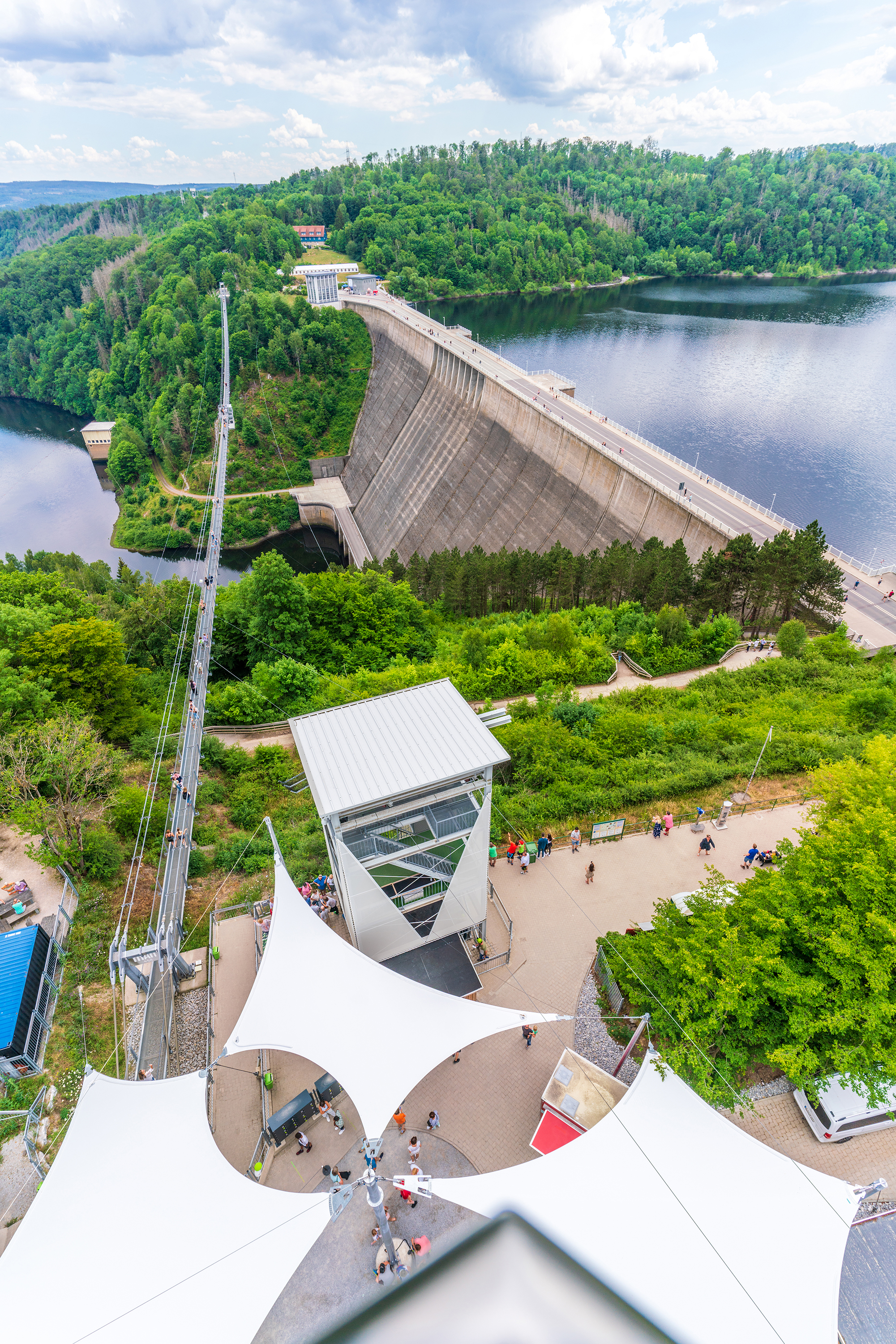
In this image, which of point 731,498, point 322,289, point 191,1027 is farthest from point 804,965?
point 322,289

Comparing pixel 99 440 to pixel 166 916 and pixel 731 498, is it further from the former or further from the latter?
pixel 166 916

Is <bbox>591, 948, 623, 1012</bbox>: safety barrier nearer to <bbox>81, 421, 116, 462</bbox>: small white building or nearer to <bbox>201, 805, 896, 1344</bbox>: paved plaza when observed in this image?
<bbox>201, 805, 896, 1344</bbox>: paved plaza

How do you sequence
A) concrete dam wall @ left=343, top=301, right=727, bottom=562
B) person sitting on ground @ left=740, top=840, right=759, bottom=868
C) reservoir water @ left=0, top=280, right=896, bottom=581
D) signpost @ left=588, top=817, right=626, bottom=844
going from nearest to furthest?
person sitting on ground @ left=740, top=840, right=759, bottom=868
signpost @ left=588, top=817, right=626, bottom=844
concrete dam wall @ left=343, top=301, right=727, bottom=562
reservoir water @ left=0, top=280, right=896, bottom=581

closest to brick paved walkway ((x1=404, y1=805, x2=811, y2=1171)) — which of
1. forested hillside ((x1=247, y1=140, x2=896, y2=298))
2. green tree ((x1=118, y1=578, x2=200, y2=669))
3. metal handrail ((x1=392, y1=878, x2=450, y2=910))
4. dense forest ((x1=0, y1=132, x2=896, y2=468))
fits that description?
metal handrail ((x1=392, y1=878, x2=450, y2=910))

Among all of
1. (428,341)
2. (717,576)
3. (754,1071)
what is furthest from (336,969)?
(428,341)

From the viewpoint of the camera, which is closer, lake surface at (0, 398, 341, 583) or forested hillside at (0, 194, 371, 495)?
lake surface at (0, 398, 341, 583)

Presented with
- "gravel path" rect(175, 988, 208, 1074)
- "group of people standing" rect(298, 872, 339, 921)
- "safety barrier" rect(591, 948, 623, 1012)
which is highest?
"safety barrier" rect(591, 948, 623, 1012)

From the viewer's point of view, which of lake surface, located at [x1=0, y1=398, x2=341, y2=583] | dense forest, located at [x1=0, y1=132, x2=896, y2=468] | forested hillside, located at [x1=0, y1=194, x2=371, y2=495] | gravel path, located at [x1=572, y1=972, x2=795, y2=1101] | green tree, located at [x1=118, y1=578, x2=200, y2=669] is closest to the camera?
gravel path, located at [x1=572, y1=972, x2=795, y2=1101]

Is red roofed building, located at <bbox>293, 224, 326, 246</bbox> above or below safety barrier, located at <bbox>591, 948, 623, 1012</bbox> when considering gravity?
above
